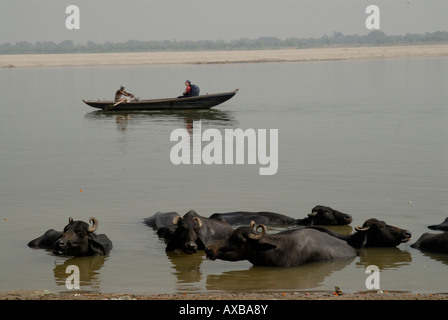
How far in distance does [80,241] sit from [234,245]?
2.45m

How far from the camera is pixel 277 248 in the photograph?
36.4ft

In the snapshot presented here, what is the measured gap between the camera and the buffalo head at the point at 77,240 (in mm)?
11656

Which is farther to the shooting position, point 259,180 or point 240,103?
point 240,103

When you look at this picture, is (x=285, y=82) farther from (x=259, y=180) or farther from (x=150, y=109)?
(x=259, y=180)

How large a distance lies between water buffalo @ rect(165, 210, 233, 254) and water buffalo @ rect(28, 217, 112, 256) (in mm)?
1030

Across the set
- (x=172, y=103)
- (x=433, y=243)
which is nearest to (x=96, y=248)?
(x=433, y=243)

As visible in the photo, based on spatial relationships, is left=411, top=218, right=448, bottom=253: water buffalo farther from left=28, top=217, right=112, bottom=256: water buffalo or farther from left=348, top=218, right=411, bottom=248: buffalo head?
left=28, top=217, right=112, bottom=256: water buffalo

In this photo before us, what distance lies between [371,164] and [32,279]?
11.5 metres

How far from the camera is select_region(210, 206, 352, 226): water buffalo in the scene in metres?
13.4

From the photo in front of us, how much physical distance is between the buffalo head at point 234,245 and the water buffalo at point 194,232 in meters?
0.94

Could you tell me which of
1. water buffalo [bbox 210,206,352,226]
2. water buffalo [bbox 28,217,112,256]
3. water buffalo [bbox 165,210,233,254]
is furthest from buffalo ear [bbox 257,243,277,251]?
water buffalo [bbox 28,217,112,256]

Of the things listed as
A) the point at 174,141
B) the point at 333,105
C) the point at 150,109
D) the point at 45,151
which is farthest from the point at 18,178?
the point at 333,105

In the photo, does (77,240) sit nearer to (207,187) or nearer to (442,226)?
(442,226)
